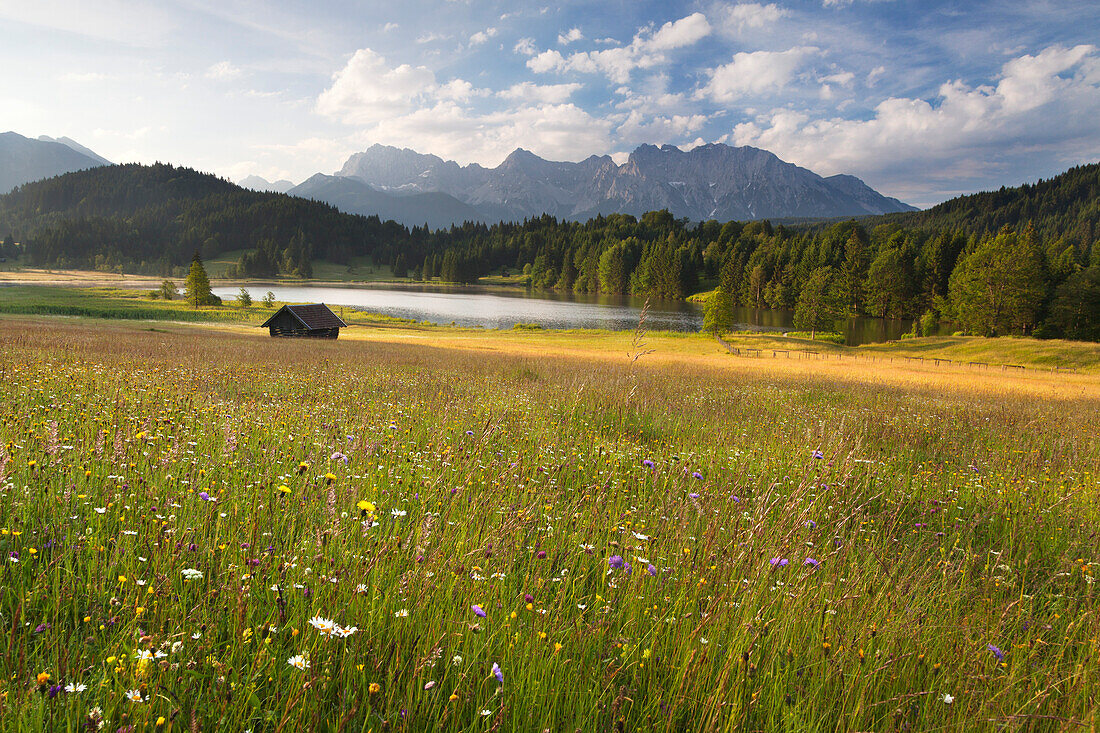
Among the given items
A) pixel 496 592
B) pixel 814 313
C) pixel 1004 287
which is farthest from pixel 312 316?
pixel 1004 287

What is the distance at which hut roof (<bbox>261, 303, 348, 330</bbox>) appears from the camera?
53.4 metres

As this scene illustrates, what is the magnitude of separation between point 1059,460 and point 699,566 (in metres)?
8.10

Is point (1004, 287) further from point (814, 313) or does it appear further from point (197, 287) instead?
point (197, 287)

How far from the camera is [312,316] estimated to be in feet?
179

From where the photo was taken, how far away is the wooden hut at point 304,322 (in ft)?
174

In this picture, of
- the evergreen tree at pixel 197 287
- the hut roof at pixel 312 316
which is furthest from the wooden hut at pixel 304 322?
the evergreen tree at pixel 197 287

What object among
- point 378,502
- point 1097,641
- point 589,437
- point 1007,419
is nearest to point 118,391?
point 378,502

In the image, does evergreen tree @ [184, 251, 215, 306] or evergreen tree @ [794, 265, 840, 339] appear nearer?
evergreen tree @ [794, 265, 840, 339]

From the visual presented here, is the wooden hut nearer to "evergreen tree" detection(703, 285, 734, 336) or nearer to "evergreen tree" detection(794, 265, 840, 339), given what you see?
"evergreen tree" detection(703, 285, 734, 336)

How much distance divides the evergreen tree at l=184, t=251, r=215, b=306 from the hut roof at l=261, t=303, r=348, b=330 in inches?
2287

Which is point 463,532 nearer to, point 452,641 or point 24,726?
point 452,641

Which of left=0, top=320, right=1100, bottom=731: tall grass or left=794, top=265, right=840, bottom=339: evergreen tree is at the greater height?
left=794, top=265, right=840, bottom=339: evergreen tree

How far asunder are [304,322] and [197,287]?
64225mm

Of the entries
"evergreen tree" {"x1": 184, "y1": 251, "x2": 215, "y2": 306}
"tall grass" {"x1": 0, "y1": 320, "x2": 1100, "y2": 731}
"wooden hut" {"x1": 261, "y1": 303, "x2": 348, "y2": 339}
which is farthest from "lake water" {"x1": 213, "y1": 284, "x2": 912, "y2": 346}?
"tall grass" {"x1": 0, "y1": 320, "x2": 1100, "y2": 731}
